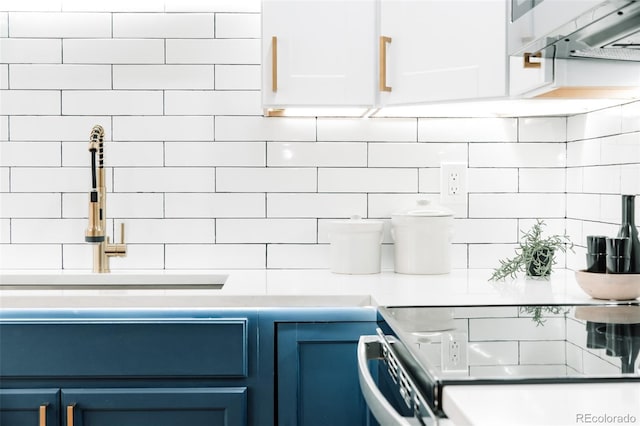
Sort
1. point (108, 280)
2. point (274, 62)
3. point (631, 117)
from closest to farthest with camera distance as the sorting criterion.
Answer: point (631, 117)
point (274, 62)
point (108, 280)

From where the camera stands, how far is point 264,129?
2492 millimetres

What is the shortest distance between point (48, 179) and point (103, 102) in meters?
0.33

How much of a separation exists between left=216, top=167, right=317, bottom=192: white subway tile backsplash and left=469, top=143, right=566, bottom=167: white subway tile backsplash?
2.01 feet

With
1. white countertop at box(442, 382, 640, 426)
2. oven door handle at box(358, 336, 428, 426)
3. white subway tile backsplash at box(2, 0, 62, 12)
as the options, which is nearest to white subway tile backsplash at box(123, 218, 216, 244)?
white subway tile backsplash at box(2, 0, 62, 12)

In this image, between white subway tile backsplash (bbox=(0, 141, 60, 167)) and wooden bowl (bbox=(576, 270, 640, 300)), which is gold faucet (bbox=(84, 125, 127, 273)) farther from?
wooden bowl (bbox=(576, 270, 640, 300))

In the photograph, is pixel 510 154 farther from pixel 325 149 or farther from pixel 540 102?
pixel 325 149

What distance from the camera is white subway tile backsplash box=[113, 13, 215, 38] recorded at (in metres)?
2.47

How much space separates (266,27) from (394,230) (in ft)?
2.55

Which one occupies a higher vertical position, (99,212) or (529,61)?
(529,61)

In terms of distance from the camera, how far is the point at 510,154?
99.3 inches

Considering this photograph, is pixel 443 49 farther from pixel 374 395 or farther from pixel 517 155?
pixel 374 395

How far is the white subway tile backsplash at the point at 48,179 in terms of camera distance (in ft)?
8.11

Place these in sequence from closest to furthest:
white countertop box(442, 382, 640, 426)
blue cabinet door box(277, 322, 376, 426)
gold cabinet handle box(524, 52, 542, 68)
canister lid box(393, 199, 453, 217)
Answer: white countertop box(442, 382, 640, 426)
gold cabinet handle box(524, 52, 542, 68)
blue cabinet door box(277, 322, 376, 426)
canister lid box(393, 199, 453, 217)

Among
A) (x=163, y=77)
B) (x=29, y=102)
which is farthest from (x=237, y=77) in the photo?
(x=29, y=102)
